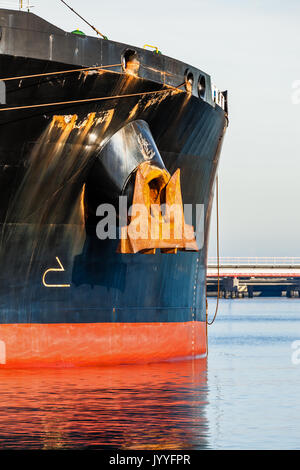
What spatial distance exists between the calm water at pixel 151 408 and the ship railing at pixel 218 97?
6105 millimetres

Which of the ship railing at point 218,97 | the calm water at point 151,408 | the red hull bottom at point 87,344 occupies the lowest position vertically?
the calm water at point 151,408

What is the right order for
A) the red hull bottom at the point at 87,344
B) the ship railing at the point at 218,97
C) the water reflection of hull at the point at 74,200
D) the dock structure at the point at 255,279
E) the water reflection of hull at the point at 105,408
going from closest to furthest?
the water reflection of hull at the point at 105,408 < the water reflection of hull at the point at 74,200 < the red hull bottom at the point at 87,344 < the ship railing at the point at 218,97 < the dock structure at the point at 255,279

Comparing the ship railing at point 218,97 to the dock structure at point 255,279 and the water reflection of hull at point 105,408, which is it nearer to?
the water reflection of hull at point 105,408

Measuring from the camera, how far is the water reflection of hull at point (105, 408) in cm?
1080

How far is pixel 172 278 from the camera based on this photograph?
19.1 metres

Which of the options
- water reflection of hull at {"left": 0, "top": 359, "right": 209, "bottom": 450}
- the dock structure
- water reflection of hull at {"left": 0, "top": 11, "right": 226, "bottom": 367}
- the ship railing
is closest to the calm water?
water reflection of hull at {"left": 0, "top": 359, "right": 209, "bottom": 450}

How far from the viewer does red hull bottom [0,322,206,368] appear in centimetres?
1639

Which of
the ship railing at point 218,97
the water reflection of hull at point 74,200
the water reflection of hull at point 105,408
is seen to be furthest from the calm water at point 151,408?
the ship railing at point 218,97

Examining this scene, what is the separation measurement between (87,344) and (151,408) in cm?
405

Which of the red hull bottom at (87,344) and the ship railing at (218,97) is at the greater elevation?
the ship railing at (218,97)

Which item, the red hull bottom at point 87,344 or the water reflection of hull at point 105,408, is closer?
the water reflection of hull at point 105,408

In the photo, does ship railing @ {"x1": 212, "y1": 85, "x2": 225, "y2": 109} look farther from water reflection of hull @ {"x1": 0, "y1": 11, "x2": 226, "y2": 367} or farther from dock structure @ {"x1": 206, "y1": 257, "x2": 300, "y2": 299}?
dock structure @ {"x1": 206, "y1": 257, "x2": 300, "y2": 299}

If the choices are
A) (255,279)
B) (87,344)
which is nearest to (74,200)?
(87,344)

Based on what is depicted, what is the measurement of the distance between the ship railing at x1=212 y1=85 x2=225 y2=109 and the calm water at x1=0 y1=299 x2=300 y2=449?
6105mm
